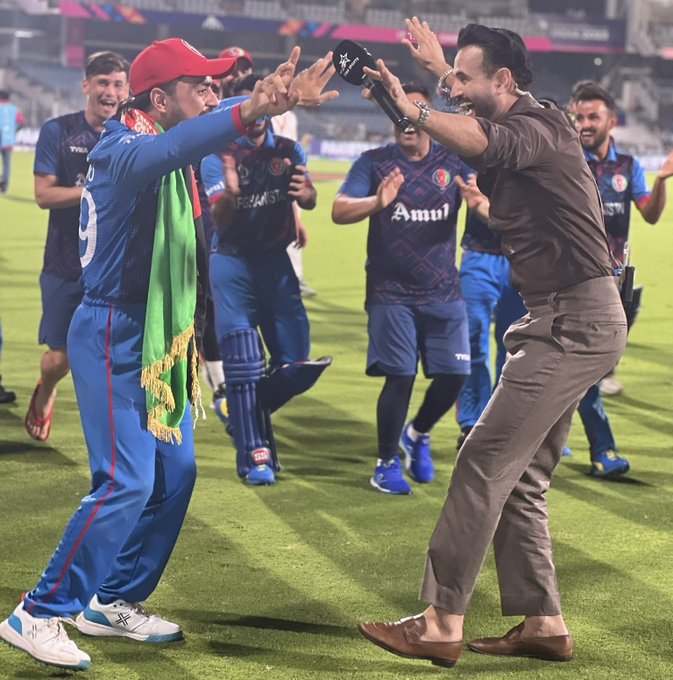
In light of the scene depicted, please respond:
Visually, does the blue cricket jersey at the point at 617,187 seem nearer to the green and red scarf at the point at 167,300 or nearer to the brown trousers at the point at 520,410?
the brown trousers at the point at 520,410

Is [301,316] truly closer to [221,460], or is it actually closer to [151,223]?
[221,460]

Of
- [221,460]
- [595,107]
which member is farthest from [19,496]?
[595,107]

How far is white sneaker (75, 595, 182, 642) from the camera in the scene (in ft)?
14.2

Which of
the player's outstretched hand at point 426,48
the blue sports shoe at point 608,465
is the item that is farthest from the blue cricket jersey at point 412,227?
the player's outstretched hand at point 426,48

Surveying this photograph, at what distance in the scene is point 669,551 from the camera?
5508mm

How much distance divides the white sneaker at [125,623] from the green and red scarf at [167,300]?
65 cm

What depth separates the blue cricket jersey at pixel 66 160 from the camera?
6.91m

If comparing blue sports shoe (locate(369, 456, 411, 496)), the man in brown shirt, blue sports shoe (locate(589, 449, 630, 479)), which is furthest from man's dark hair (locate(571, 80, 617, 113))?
the man in brown shirt

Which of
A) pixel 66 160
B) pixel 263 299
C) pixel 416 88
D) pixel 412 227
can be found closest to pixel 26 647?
pixel 263 299

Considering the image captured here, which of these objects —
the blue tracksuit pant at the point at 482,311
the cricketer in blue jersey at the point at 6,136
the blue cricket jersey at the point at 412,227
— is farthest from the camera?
the cricketer in blue jersey at the point at 6,136

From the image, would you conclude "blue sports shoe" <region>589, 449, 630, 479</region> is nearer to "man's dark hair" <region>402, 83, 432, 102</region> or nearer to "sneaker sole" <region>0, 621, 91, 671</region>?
"man's dark hair" <region>402, 83, 432, 102</region>

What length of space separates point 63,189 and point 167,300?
2868 millimetres

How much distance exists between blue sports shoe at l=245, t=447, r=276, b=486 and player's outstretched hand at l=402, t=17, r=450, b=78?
2701 mm

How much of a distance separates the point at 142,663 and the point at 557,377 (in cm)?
165
